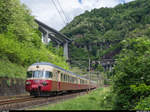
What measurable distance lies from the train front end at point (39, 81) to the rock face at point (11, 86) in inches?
183

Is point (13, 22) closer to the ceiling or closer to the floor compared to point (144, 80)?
closer to the ceiling

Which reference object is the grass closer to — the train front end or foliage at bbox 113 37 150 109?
foliage at bbox 113 37 150 109

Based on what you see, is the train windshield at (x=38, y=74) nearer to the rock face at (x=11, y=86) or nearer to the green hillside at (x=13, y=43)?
the rock face at (x=11, y=86)

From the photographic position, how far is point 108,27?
93000 millimetres

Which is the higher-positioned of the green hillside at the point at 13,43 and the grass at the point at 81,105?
the green hillside at the point at 13,43

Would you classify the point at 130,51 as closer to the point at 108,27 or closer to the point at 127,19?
the point at 108,27

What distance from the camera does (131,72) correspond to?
11.5 m

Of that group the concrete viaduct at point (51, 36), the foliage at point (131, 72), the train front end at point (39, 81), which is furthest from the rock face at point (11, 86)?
the concrete viaduct at point (51, 36)

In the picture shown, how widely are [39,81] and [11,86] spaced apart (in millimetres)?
7030

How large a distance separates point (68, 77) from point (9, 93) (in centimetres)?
648

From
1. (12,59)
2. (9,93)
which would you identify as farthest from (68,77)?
(12,59)

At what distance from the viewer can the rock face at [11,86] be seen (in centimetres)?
2064

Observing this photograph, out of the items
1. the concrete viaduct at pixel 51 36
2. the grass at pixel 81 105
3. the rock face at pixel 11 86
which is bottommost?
the grass at pixel 81 105

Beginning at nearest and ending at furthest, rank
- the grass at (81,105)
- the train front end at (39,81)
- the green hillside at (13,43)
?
1. the grass at (81,105)
2. the train front end at (39,81)
3. the green hillside at (13,43)
